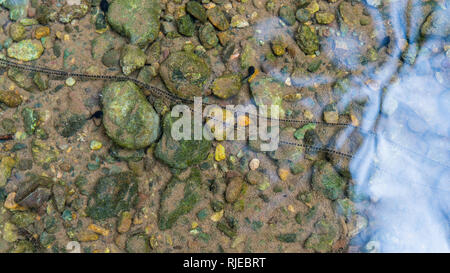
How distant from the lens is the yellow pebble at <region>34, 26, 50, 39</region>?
4328mm

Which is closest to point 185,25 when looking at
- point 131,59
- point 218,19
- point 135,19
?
point 218,19

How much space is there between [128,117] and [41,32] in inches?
64.3

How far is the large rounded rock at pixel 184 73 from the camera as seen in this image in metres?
4.15

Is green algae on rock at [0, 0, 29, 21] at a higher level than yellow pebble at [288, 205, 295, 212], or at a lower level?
higher

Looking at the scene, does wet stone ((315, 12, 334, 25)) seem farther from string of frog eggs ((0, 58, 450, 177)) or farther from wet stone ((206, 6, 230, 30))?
string of frog eggs ((0, 58, 450, 177))

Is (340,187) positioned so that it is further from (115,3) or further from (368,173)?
(115,3)

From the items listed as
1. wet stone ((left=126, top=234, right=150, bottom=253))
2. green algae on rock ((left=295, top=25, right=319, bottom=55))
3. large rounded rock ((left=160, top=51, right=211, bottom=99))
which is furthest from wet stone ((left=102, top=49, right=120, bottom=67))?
green algae on rock ((left=295, top=25, right=319, bottom=55))

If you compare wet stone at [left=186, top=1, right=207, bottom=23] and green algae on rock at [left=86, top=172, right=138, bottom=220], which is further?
wet stone at [left=186, top=1, right=207, bottom=23]

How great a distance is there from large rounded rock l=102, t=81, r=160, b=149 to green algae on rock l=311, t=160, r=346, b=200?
1.99 meters

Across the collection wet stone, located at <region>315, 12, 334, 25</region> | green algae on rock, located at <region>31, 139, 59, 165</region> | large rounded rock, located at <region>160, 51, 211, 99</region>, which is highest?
wet stone, located at <region>315, 12, 334, 25</region>

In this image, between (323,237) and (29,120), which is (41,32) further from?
(323,237)
